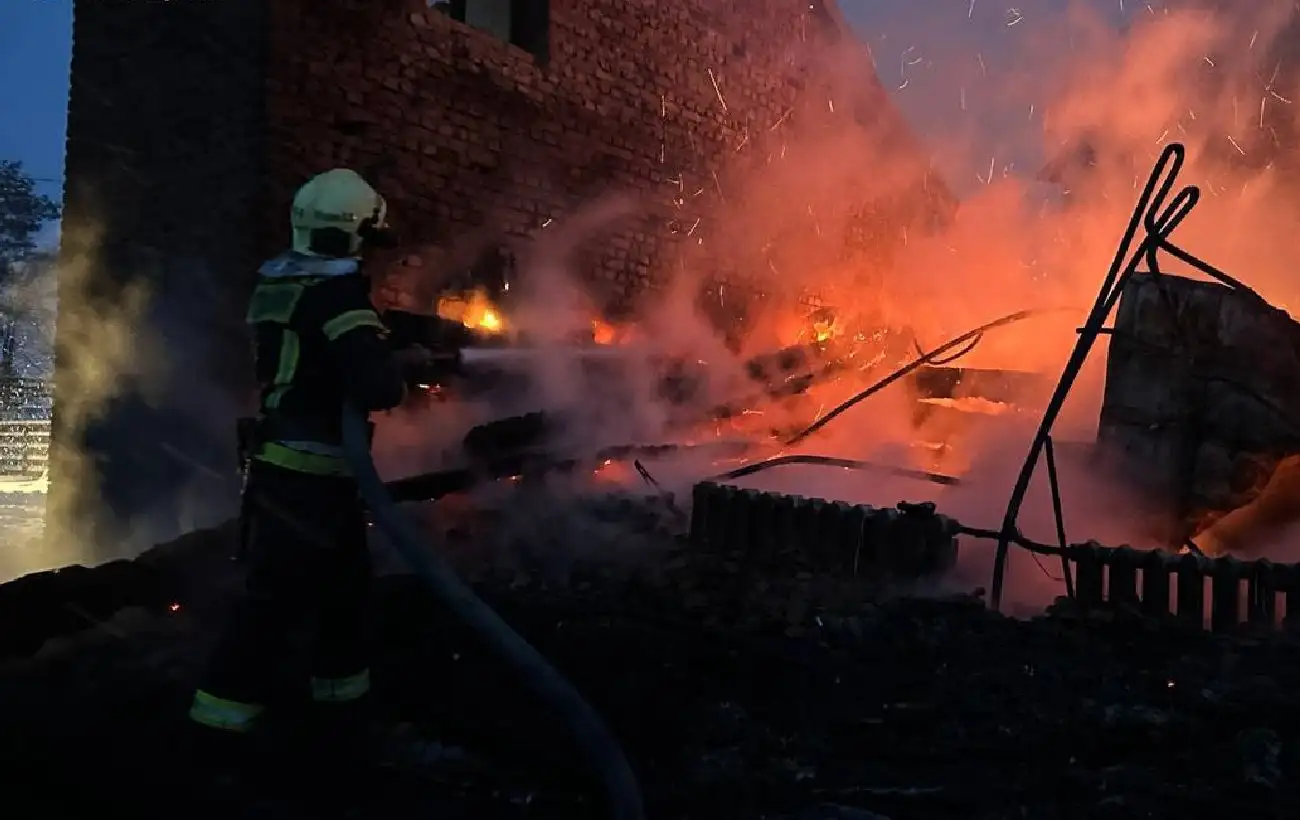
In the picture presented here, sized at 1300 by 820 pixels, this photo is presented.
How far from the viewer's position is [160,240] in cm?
696

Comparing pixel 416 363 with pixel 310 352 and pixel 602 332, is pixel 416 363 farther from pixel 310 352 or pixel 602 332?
pixel 602 332

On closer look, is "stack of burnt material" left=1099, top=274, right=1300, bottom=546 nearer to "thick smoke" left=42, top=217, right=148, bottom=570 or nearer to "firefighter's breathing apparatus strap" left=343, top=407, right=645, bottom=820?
"firefighter's breathing apparatus strap" left=343, top=407, right=645, bottom=820

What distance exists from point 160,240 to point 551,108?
3.65 meters

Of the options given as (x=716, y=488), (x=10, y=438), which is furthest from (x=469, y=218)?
(x=10, y=438)

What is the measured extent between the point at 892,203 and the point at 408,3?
8.08m

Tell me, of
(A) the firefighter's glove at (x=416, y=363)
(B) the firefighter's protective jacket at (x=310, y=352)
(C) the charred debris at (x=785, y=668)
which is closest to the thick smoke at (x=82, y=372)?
A: (A) the firefighter's glove at (x=416, y=363)

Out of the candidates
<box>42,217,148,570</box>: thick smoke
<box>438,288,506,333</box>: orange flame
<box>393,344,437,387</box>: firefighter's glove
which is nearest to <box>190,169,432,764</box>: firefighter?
<box>393,344,437,387</box>: firefighter's glove

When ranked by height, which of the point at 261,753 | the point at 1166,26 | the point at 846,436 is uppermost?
the point at 1166,26

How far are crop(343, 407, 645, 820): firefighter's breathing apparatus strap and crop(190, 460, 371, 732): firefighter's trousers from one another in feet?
0.90

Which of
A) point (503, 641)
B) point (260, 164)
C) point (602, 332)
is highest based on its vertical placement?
point (260, 164)

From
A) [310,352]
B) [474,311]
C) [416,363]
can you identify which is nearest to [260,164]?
[474,311]

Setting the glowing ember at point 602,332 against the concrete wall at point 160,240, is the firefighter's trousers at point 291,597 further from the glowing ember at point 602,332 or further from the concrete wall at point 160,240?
the glowing ember at point 602,332

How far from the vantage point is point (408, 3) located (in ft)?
23.8

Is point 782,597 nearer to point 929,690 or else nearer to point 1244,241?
point 929,690
